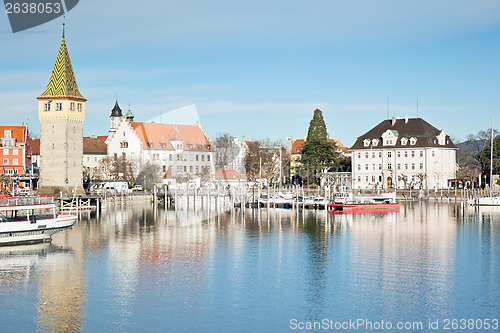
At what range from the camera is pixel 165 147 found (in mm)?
124875

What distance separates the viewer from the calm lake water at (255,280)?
28141mm

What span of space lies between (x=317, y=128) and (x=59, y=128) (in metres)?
46.8

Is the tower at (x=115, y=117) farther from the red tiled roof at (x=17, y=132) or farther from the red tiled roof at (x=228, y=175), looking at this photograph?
the red tiled roof at (x=17, y=132)

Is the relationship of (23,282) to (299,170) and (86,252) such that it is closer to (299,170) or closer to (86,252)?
(86,252)

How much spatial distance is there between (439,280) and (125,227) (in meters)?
34.9

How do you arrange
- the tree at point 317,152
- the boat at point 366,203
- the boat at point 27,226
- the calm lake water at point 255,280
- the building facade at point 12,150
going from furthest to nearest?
1. the tree at point 317,152
2. the building facade at point 12,150
3. the boat at point 366,203
4. the boat at point 27,226
5. the calm lake water at point 255,280

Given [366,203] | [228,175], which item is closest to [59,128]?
[228,175]

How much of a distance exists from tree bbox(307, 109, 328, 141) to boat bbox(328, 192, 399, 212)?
1075 inches

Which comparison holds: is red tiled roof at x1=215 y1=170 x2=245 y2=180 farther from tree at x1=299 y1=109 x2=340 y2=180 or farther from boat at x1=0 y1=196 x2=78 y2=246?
boat at x1=0 y1=196 x2=78 y2=246

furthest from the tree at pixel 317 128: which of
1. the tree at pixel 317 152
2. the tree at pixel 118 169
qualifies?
the tree at pixel 118 169

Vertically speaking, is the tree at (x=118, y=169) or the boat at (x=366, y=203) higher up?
the tree at (x=118, y=169)

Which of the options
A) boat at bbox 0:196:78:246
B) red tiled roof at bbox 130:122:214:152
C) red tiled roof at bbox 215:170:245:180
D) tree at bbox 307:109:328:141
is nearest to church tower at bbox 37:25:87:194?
red tiled roof at bbox 215:170:245:180

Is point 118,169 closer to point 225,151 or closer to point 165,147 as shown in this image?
point 165,147

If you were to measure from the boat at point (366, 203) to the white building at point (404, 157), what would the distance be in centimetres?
2112
